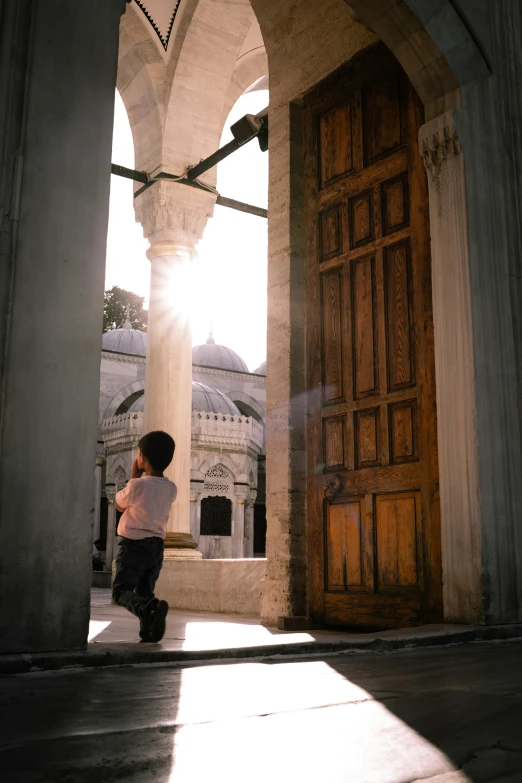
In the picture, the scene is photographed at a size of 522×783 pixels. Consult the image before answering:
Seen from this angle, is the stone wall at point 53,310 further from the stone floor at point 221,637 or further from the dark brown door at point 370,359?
the dark brown door at point 370,359

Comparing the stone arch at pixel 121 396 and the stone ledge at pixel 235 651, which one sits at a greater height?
the stone arch at pixel 121 396

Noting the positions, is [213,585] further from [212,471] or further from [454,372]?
[212,471]

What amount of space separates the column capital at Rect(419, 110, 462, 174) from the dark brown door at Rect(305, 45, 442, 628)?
25cm

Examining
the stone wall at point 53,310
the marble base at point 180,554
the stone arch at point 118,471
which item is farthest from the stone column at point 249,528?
the stone wall at point 53,310

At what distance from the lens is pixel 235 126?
8164 millimetres

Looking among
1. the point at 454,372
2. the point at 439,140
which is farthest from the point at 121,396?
the point at 454,372

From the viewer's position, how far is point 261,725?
191 cm

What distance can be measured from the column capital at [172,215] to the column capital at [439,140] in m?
5.54

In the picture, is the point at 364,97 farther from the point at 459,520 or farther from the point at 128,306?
the point at 128,306

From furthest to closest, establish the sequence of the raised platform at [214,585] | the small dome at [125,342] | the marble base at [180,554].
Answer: the small dome at [125,342], the marble base at [180,554], the raised platform at [214,585]

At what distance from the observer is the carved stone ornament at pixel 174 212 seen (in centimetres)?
1029

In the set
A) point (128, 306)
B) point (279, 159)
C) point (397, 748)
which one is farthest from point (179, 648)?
point (128, 306)

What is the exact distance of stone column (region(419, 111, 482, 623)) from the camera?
4.61 m

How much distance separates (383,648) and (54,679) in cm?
170
